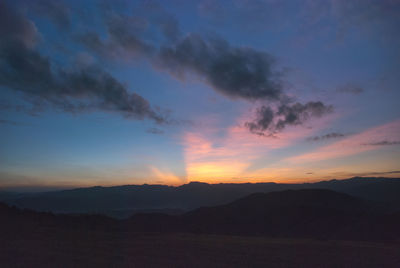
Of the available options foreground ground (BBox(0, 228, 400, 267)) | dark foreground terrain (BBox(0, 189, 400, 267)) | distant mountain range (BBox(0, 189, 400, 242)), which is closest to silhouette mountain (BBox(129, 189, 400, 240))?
distant mountain range (BBox(0, 189, 400, 242))

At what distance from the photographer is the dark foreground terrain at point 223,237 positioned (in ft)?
48.1

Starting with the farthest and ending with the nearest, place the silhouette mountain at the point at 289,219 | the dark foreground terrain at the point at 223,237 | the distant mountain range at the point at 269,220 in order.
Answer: the silhouette mountain at the point at 289,219 < the distant mountain range at the point at 269,220 < the dark foreground terrain at the point at 223,237

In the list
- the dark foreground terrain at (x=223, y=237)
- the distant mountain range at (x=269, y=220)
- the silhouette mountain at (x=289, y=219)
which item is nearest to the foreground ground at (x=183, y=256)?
the dark foreground terrain at (x=223, y=237)

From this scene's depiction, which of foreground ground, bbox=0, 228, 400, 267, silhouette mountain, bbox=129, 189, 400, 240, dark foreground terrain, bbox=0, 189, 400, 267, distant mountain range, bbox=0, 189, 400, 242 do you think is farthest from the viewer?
silhouette mountain, bbox=129, 189, 400, 240

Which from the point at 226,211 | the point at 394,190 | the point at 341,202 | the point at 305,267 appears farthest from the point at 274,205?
the point at 394,190

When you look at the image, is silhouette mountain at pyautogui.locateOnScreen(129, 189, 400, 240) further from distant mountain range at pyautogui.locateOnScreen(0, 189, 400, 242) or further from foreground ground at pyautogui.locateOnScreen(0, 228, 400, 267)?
foreground ground at pyautogui.locateOnScreen(0, 228, 400, 267)

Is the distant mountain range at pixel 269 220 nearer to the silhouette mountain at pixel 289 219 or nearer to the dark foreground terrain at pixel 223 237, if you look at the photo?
the silhouette mountain at pixel 289 219

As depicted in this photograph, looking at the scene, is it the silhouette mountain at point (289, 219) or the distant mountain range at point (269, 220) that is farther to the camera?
the silhouette mountain at point (289, 219)

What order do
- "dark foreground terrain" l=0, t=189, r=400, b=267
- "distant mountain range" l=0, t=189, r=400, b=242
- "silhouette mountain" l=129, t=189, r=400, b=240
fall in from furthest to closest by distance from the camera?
"silhouette mountain" l=129, t=189, r=400, b=240, "distant mountain range" l=0, t=189, r=400, b=242, "dark foreground terrain" l=0, t=189, r=400, b=267

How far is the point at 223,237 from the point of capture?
26.6 m

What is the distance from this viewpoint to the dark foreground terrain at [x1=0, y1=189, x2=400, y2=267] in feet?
48.1

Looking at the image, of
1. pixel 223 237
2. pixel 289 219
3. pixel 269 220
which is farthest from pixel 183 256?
pixel 269 220

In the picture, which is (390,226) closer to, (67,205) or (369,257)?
(369,257)

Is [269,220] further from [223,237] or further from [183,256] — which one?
[183,256]
